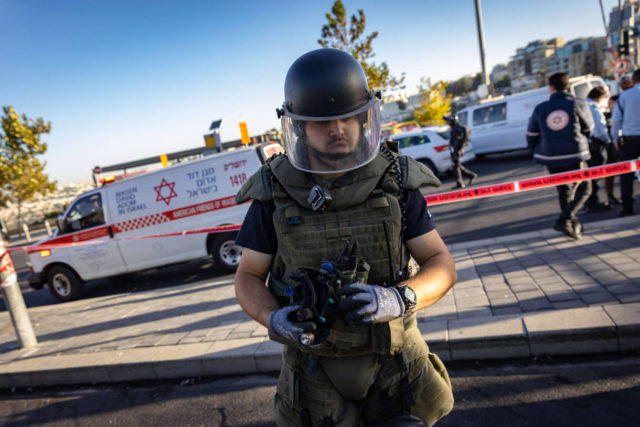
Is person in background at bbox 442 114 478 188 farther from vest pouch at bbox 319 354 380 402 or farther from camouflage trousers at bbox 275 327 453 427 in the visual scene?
vest pouch at bbox 319 354 380 402

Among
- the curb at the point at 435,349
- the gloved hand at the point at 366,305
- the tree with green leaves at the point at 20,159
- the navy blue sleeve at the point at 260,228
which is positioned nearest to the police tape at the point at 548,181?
the curb at the point at 435,349

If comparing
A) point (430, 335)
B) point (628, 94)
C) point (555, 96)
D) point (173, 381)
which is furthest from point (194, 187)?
point (628, 94)

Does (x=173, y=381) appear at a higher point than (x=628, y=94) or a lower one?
lower

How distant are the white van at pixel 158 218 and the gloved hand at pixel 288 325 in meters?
5.83

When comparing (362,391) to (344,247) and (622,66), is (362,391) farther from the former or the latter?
(622,66)

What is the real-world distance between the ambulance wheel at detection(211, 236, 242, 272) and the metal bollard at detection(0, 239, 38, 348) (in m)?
2.89

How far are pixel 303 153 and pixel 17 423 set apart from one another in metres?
3.93

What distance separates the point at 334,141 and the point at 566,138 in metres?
4.77

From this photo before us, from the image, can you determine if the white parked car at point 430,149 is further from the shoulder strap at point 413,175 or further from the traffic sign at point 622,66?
the shoulder strap at point 413,175

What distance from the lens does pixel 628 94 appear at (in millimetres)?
5480

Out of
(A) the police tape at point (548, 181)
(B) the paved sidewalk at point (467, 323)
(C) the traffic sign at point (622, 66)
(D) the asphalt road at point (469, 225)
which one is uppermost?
(C) the traffic sign at point (622, 66)

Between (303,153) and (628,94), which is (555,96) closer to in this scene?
(628,94)

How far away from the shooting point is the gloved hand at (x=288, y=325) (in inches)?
46.4

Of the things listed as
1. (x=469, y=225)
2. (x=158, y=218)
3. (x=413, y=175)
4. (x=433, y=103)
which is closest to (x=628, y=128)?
(x=469, y=225)
